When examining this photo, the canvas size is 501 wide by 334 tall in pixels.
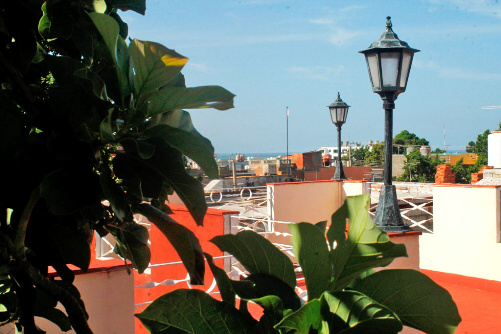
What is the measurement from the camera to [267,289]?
2.09 feet

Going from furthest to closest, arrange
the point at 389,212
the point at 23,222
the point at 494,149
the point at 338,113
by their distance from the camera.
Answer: the point at 494,149 → the point at 338,113 → the point at 389,212 → the point at 23,222

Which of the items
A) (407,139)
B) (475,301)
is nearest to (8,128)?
(475,301)

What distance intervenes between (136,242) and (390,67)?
397cm

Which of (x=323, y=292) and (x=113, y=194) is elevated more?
(x=113, y=194)

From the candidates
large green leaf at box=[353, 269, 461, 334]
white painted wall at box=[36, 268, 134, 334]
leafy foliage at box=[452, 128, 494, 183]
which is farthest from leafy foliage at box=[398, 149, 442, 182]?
large green leaf at box=[353, 269, 461, 334]

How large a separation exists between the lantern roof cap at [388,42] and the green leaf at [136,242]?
3955 millimetres

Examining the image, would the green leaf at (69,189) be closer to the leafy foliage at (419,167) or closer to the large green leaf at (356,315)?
the large green leaf at (356,315)

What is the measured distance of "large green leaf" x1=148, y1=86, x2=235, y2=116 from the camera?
26.8 inches

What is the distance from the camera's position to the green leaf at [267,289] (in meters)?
0.63

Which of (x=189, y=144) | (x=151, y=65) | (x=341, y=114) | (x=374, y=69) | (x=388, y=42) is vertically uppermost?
(x=388, y=42)

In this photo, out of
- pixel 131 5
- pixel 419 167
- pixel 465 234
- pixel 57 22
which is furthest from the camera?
pixel 419 167

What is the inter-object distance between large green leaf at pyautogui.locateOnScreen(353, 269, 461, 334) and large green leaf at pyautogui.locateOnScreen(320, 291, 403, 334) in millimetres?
74

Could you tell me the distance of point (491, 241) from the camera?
6723 millimetres

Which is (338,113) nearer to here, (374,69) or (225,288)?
(374,69)
